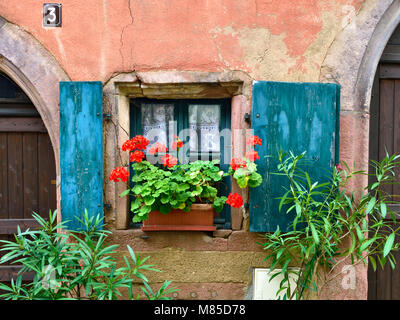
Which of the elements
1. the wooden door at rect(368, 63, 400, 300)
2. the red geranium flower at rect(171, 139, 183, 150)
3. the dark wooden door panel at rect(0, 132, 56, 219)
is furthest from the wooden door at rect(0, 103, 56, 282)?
the wooden door at rect(368, 63, 400, 300)

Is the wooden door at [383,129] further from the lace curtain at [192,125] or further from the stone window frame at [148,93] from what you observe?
the lace curtain at [192,125]

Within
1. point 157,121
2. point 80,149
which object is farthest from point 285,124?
point 80,149

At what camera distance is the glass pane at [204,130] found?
3.18 meters

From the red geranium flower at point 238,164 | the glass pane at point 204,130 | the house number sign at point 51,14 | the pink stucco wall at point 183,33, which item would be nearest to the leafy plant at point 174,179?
the red geranium flower at point 238,164

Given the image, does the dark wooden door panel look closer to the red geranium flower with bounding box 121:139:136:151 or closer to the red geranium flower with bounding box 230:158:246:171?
the red geranium flower with bounding box 121:139:136:151

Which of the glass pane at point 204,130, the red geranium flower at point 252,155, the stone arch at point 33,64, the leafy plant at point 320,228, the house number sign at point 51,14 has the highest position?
the house number sign at point 51,14

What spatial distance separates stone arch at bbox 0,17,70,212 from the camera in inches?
115

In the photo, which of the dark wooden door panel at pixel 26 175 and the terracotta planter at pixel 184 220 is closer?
the terracotta planter at pixel 184 220

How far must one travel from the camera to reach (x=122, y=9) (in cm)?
294

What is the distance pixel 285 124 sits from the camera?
2877mm

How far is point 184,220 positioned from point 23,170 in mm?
1639

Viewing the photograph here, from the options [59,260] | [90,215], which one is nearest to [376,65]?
[90,215]

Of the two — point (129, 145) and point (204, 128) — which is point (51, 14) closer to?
point (129, 145)

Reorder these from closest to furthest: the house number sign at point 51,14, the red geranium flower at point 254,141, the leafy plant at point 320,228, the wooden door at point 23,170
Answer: the leafy plant at point 320,228 < the red geranium flower at point 254,141 < the house number sign at point 51,14 < the wooden door at point 23,170
